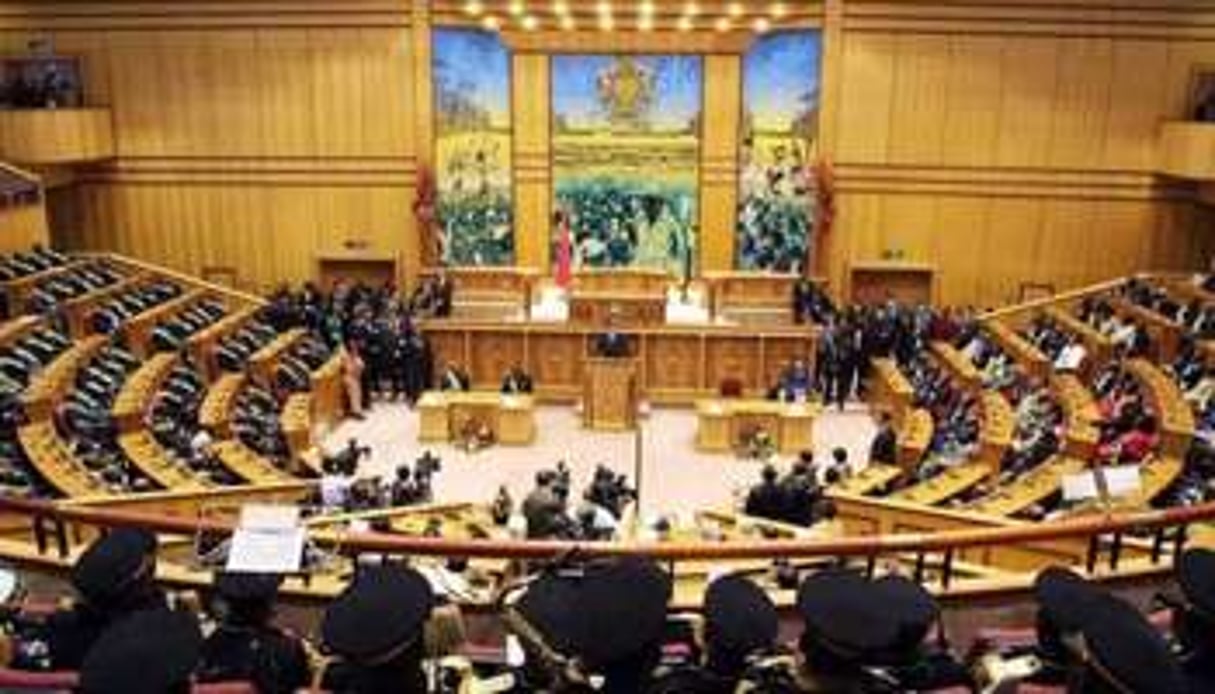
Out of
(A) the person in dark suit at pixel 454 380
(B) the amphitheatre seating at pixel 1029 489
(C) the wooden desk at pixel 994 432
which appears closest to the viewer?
(B) the amphitheatre seating at pixel 1029 489

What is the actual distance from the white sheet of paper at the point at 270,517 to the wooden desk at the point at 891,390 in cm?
1044

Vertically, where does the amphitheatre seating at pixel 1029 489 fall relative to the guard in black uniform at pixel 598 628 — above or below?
below

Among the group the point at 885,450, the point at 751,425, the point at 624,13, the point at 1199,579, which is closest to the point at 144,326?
the point at 751,425

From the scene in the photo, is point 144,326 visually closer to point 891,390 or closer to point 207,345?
point 207,345

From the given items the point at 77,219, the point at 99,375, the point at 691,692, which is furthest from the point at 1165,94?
the point at 77,219

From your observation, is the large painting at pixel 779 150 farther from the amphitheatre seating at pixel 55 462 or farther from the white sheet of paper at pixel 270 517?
the white sheet of paper at pixel 270 517

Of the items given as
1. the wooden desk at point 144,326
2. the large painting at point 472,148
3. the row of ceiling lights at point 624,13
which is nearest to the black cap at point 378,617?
the wooden desk at point 144,326

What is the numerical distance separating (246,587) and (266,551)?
1.01 ft

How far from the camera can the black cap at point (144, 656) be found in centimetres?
255

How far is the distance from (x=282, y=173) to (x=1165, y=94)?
14003mm

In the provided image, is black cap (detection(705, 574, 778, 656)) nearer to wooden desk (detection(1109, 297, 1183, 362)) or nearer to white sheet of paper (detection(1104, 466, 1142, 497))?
white sheet of paper (detection(1104, 466, 1142, 497))

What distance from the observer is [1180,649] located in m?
3.06

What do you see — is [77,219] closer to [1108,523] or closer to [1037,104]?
[1037,104]

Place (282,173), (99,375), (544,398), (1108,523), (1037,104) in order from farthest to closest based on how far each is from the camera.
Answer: (282,173), (1037,104), (544,398), (99,375), (1108,523)
